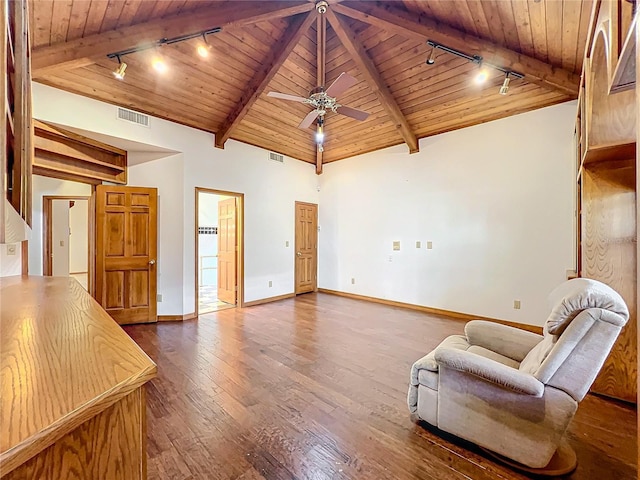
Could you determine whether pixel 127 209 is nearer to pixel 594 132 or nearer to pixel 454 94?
pixel 454 94

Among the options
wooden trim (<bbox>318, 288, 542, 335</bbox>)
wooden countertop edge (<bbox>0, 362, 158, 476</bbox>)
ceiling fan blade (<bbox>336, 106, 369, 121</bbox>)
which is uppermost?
ceiling fan blade (<bbox>336, 106, 369, 121</bbox>)

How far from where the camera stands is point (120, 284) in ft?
13.8

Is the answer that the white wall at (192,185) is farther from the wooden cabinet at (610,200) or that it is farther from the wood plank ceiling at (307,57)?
the wooden cabinet at (610,200)

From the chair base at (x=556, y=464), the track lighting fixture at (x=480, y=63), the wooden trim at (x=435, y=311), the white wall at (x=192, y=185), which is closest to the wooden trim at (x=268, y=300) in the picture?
the white wall at (x=192, y=185)

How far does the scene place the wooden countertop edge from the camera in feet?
1.44

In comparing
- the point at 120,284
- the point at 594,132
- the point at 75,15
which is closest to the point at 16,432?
the point at 594,132

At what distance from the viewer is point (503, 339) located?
7.18 feet

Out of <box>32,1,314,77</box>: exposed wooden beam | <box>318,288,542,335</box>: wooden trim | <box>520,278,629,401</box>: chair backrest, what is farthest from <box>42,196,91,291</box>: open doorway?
<box>520,278,629,401</box>: chair backrest

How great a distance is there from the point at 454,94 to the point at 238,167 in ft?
11.9

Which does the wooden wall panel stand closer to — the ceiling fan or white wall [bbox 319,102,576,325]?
white wall [bbox 319,102,576,325]

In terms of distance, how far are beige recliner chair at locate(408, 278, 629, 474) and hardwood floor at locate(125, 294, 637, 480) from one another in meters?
0.16

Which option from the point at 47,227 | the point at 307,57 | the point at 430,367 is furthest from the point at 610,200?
the point at 47,227

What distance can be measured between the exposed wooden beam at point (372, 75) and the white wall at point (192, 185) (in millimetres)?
2413

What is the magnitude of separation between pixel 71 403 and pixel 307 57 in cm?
462
